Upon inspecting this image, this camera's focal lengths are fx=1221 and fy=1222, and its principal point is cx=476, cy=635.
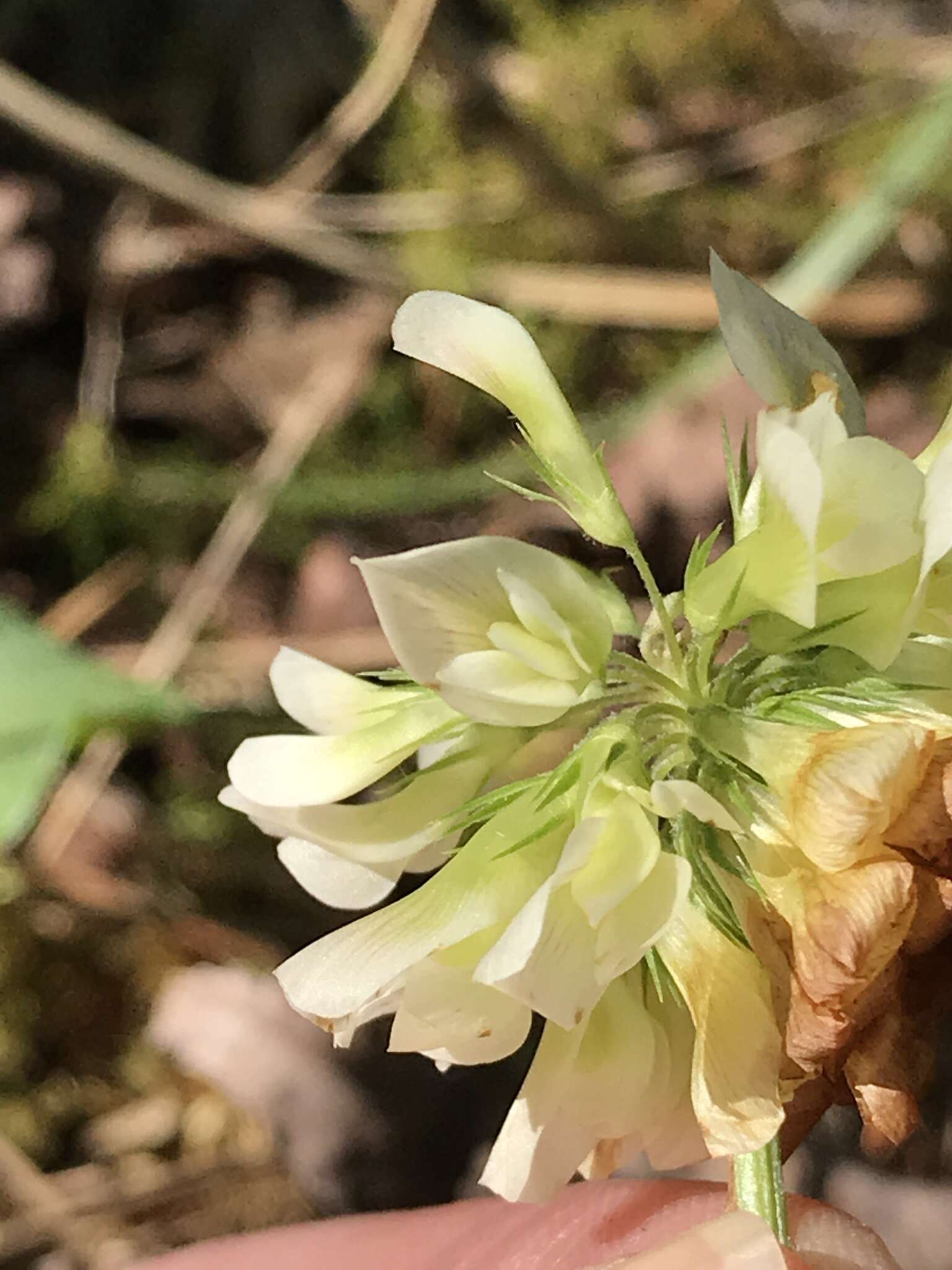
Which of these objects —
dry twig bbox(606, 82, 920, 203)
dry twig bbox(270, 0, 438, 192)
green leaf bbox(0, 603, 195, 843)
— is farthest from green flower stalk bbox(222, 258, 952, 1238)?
dry twig bbox(270, 0, 438, 192)

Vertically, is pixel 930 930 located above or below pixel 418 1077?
above

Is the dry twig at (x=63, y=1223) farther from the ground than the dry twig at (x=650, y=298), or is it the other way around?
the dry twig at (x=650, y=298)

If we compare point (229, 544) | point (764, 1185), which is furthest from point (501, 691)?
point (229, 544)

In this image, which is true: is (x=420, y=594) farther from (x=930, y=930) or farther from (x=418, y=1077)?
(x=418, y=1077)

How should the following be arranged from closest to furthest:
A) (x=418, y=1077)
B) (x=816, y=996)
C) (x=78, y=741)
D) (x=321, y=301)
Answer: (x=816, y=996), (x=78, y=741), (x=418, y=1077), (x=321, y=301)

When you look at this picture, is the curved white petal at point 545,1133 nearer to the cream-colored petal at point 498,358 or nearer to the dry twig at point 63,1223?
the cream-colored petal at point 498,358

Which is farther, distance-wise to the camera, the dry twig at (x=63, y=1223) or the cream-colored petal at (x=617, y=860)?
the dry twig at (x=63, y=1223)

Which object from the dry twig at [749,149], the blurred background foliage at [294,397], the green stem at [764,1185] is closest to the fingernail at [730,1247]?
the green stem at [764,1185]

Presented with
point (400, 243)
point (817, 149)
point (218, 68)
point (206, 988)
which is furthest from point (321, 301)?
point (206, 988)
